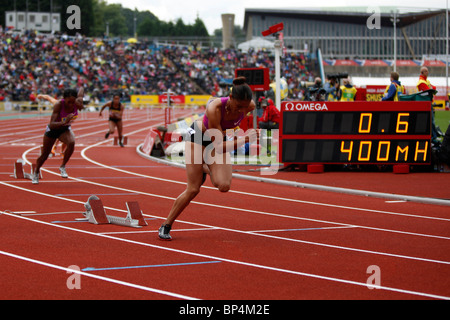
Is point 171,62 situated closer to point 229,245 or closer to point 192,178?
point 192,178

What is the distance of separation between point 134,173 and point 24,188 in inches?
143

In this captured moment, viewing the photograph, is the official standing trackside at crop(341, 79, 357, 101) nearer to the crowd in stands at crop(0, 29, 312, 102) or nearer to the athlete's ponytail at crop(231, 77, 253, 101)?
the athlete's ponytail at crop(231, 77, 253, 101)

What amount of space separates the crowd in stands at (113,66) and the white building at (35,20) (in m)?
13.5

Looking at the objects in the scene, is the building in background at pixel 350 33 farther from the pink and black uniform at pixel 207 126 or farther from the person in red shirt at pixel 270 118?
the pink and black uniform at pixel 207 126

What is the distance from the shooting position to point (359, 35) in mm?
107625

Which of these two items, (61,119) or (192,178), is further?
(61,119)

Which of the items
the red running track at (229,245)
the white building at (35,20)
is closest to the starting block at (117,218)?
the red running track at (229,245)

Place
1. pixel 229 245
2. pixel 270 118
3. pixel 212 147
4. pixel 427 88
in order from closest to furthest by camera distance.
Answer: pixel 229 245 → pixel 212 147 → pixel 427 88 → pixel 270 118

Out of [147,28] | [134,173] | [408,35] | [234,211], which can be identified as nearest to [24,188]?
[134,173]

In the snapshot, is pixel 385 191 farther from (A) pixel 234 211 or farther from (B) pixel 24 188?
(B) pixel 24 188

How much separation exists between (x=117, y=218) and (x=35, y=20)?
75.5 meters

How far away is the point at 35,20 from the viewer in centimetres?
7994

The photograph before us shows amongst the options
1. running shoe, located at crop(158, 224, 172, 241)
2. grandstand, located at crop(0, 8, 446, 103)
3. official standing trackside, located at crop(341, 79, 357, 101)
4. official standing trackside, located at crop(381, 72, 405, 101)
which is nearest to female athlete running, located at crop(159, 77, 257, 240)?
running shoe, located at crop(158, 224, 172, 241)

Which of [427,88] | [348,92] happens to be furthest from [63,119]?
[348,92]
